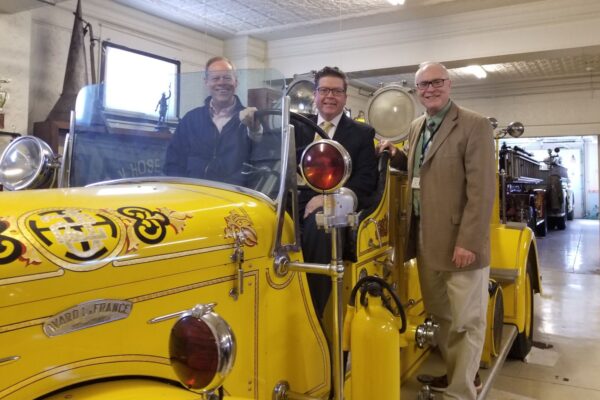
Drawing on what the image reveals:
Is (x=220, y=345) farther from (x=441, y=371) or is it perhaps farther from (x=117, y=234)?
(x=441, y=371)

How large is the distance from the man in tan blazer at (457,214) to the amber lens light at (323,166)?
3.49 feet

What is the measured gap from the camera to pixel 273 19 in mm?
8047

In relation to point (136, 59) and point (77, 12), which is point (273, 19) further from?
point (77, 12)

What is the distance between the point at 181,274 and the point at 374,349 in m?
0.85

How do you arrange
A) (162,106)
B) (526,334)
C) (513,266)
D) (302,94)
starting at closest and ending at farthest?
(162,106) → (302,94) → (513,266) → (526,334)

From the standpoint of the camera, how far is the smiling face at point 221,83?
2031 millimetres

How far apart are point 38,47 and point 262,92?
212 inches

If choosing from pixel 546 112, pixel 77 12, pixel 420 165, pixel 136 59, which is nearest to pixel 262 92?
pixel 420 165

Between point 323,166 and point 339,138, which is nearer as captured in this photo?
point 323,166

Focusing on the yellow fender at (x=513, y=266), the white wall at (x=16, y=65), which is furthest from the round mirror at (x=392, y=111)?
the white wall at (x=16, y=65)

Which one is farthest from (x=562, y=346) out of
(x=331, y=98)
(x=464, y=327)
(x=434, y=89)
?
(x=331, y=98)

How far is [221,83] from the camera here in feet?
6.72

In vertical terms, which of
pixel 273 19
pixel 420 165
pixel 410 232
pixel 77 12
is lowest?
pixel 410 232

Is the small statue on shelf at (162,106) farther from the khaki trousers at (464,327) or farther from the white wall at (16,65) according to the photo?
the white wall at (16,65)
